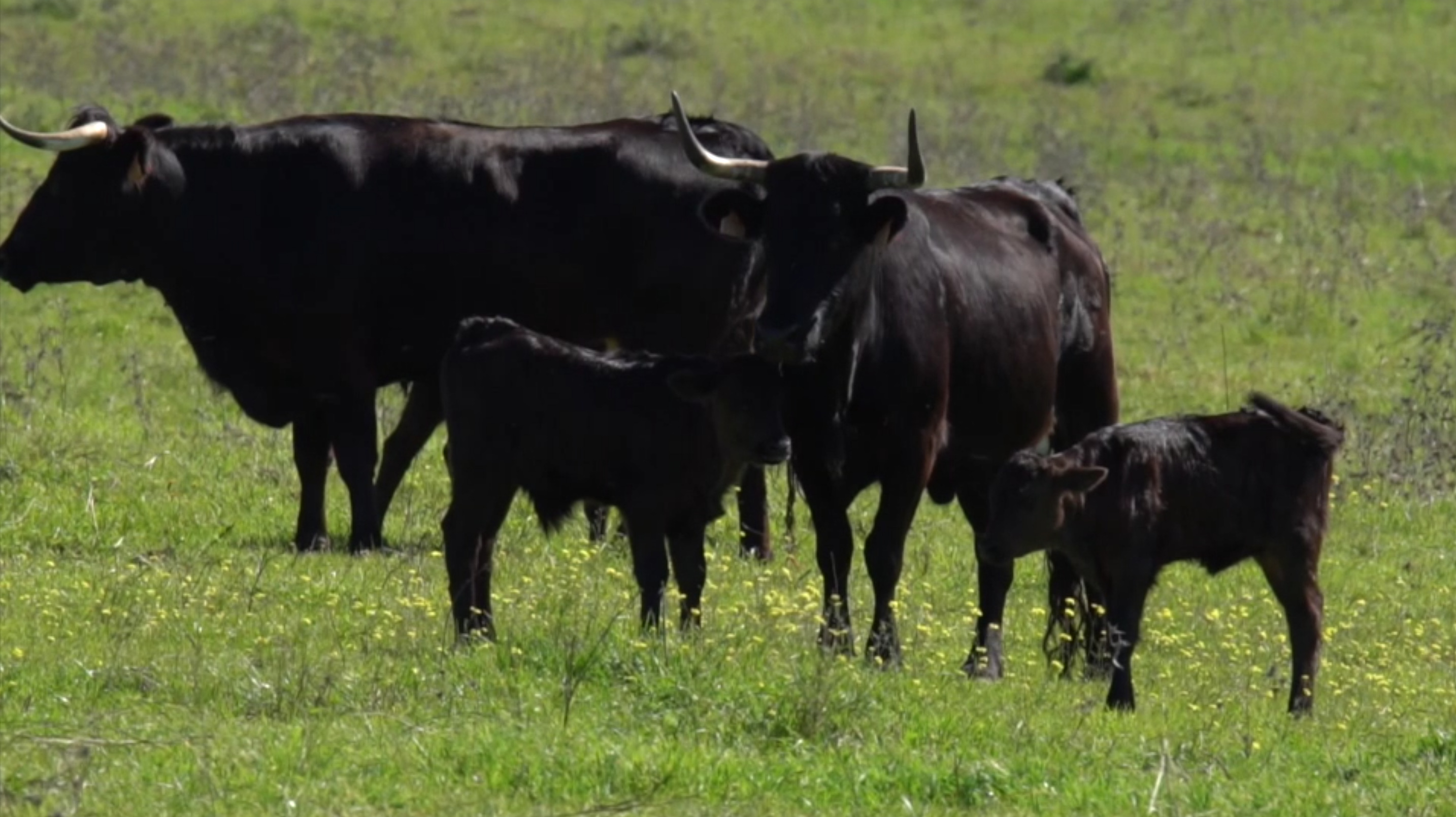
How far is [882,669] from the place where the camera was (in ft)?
30.3

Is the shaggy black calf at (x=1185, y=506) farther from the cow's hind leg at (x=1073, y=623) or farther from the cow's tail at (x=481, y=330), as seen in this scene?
the cow's tail at (x=481, y=330)

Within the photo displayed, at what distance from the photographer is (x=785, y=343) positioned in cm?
952

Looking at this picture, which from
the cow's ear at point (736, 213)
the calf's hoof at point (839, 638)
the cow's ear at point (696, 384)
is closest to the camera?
the calf's hoof at point (839, 638)

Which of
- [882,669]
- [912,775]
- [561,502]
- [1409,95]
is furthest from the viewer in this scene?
[1409,95]

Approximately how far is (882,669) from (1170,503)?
1242mm

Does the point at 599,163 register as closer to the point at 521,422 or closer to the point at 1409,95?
the point at 521,422

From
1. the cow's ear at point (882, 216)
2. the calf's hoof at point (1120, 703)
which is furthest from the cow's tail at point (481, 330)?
the calf's hoof at point (1120, 703)

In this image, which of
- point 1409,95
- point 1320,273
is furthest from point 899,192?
point 1409,95

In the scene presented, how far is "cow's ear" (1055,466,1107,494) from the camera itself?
9.36m

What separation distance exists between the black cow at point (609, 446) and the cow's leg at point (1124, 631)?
128 centimetres

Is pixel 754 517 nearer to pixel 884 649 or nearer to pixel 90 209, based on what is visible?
pixel 884 649

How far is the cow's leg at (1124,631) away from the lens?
9172 mm

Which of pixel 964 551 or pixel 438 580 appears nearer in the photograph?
pixel 438 580

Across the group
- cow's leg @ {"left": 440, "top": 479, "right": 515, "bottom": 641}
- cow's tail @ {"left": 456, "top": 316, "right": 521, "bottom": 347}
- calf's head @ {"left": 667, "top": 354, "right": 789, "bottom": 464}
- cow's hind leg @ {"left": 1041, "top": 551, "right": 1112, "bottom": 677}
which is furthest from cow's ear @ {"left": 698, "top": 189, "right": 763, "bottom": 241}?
cow's hind leg @ {"left": 1041, "top": 551, "right": 1112, "bottom": 677}
